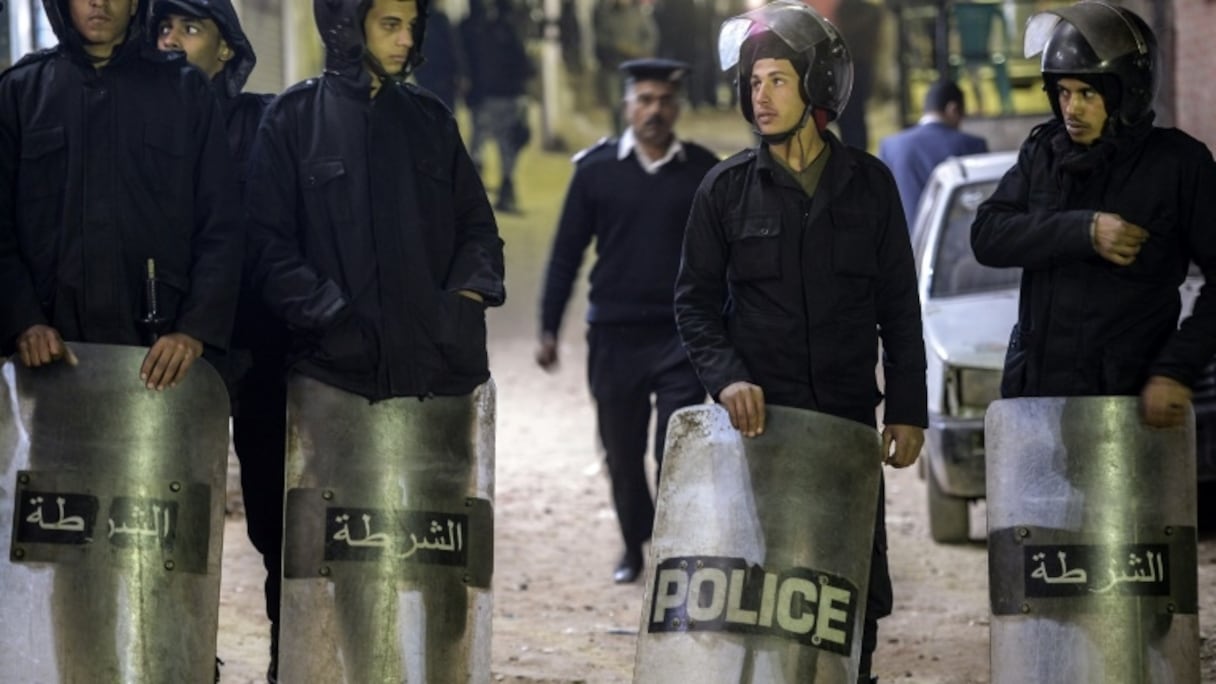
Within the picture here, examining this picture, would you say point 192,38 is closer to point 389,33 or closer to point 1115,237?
point 389,33

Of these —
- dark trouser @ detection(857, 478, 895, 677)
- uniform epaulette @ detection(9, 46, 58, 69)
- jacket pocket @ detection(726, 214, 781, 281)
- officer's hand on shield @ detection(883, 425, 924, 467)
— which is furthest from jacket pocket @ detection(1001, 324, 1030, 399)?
uniform epaulette @ detection(9, 46, 58, 69)

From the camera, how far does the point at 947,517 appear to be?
36.0 feet

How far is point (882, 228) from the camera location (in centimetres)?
622

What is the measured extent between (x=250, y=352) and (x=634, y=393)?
3175mm

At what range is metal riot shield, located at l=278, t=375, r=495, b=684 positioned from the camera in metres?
5.91

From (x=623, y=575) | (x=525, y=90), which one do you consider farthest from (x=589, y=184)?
(x=525, y=90)

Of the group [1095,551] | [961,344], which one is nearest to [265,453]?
[1095,551]

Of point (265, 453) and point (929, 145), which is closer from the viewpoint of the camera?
point (265, 453)

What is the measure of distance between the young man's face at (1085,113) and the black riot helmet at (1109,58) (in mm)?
18

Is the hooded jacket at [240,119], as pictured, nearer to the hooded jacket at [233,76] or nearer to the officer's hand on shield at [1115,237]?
the hooded jacket at [233,76]

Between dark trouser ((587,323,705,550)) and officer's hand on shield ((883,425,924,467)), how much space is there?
118 inches

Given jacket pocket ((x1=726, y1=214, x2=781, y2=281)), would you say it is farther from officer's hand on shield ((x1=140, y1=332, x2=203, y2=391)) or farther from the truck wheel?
the truck wheel

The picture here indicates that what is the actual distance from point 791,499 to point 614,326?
376 centimetres

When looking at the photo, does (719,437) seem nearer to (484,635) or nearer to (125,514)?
(484,635)
